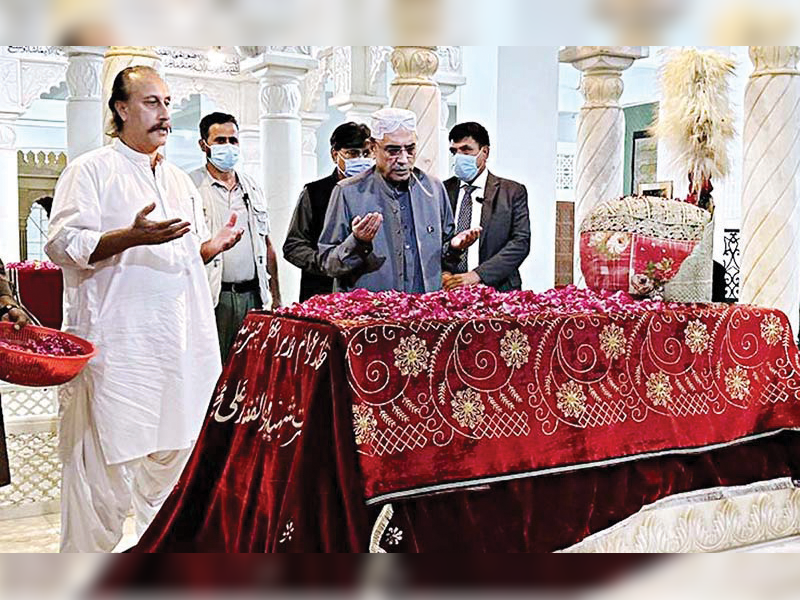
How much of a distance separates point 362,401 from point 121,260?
1195 millimetres

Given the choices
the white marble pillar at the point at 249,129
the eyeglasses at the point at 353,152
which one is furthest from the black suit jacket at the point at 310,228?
the white marble pillar at the point at 249,129

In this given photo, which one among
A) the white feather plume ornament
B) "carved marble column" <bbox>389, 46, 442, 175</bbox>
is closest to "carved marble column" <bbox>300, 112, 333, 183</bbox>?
the white feather plume ornament

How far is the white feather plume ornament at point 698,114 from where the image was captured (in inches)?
231

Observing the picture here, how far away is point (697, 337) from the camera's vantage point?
116 inches

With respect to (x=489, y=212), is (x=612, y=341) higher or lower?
lower

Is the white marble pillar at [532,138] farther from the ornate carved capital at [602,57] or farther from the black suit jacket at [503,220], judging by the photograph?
the black suit jacket at [503,220]

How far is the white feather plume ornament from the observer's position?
5867 millimetres

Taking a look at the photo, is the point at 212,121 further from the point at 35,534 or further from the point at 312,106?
the point at 312,106

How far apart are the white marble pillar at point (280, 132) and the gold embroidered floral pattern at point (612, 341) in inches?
179

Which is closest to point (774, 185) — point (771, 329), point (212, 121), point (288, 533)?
point (771, 329)

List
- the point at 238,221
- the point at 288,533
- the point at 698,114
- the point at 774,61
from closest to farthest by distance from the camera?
the point at 288,533 → the point at 238,221 → the point at 774,61 → the point at 698,114

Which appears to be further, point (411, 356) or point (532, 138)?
point (532, 138)

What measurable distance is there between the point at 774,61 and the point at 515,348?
344 cm
